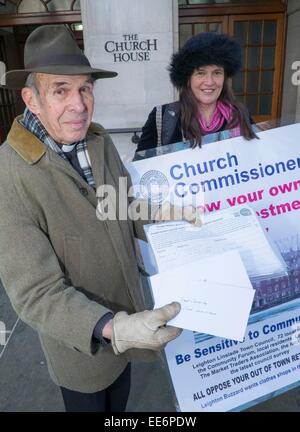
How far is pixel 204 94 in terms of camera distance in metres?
1.79

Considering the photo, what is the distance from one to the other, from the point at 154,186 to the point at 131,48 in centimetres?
300

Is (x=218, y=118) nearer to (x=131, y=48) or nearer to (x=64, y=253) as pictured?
(x=64, y=253)

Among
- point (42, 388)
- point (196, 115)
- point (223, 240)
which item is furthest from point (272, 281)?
point (42, 388)

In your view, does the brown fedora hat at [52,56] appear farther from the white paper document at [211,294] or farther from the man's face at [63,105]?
the white paper document at [211,294]

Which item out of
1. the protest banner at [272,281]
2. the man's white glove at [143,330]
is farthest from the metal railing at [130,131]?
the man's white glove at [143,330]

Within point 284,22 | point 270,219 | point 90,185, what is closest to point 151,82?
point 284,22

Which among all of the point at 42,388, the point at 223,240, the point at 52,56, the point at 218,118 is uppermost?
the point at 52,56

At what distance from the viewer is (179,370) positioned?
153cm

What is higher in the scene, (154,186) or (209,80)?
(209,80)

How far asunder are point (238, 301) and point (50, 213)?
0.66 meters

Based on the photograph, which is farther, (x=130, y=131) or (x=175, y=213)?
(x=130, y=131)

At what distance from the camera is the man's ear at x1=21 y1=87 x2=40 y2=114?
1.08m

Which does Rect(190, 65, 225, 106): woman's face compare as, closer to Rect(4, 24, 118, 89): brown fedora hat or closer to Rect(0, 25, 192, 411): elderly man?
Rect(0, 25, 192, 411): elderly man

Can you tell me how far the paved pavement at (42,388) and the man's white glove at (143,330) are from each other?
1117 millimetres
